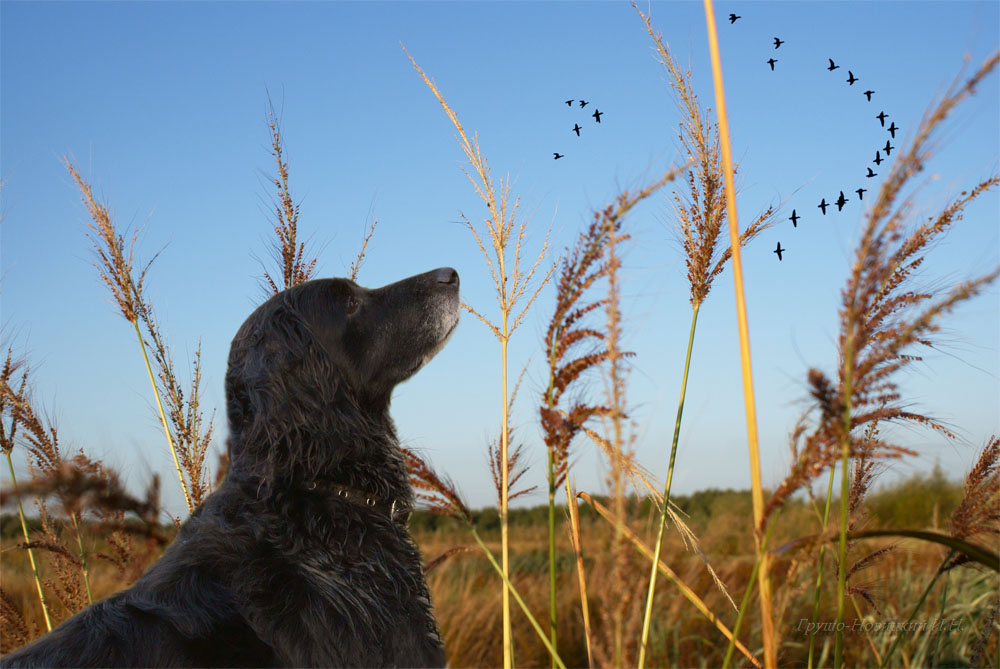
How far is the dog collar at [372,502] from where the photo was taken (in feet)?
9.04

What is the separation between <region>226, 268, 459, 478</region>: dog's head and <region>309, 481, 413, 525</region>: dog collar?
0.35 feet

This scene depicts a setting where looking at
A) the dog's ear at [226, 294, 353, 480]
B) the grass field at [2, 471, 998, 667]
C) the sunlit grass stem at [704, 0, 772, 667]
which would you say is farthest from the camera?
the grass field at [2, 471, 998, 667]

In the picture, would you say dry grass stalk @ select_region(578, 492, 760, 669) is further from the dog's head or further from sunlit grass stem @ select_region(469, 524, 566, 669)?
the dog's head

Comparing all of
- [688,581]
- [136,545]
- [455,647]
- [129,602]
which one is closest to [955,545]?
[129,602]

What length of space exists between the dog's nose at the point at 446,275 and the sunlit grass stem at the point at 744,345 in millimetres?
1688

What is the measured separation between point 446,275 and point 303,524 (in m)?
1.31

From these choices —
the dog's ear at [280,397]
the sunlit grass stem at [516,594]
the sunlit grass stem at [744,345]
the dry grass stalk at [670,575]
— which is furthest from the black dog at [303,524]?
the sunlit grass stem at [744,345]

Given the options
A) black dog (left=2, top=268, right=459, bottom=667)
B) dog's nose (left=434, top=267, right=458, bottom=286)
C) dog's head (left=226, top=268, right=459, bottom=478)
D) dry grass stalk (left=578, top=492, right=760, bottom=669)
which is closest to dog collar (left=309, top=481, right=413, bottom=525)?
black dog (left=2, top=268, right=459, bottom=667)

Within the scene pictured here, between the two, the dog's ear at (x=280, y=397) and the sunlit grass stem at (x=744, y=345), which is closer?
the sunlit grass stem at (x=744, y=345)

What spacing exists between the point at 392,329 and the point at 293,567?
1113 mm

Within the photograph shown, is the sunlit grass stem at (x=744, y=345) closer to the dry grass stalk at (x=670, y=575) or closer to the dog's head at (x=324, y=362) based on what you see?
the dry grass stalk at (x=670, y=575)

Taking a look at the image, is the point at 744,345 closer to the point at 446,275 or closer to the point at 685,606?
the point at 446,275

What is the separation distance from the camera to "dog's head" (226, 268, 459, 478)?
275 centimetres

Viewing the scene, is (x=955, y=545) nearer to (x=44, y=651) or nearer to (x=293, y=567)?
(x=293, y=567)
